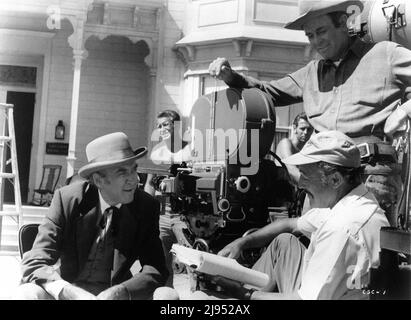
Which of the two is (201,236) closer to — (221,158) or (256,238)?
(221,158)

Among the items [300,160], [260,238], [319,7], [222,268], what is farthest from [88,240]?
[319,7]

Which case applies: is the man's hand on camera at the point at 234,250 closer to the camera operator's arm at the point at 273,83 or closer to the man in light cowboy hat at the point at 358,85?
the man in light cowboy hat at the point at 358,85

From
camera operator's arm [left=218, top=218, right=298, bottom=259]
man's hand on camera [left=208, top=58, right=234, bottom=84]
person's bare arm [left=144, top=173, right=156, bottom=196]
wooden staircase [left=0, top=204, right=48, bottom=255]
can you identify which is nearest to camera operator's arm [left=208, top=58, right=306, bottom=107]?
man's hand on camera [left=208, top=58, right=234, bottom=84]

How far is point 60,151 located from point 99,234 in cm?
621

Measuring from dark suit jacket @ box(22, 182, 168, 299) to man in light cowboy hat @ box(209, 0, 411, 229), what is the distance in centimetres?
86

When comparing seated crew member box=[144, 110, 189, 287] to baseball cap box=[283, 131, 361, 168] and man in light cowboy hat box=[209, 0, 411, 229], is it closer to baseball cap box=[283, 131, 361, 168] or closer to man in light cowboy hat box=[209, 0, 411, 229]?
man in light cowboy hat box=[209, 0, 411, 229]

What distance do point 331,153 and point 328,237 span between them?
1.00 feet

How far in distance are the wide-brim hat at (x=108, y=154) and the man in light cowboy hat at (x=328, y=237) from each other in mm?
545

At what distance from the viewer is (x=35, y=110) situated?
27.3 feet

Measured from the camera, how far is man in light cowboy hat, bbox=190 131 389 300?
5.65ft

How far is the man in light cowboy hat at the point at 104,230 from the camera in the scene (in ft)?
6.74

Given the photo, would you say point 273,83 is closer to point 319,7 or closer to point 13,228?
point 319,7

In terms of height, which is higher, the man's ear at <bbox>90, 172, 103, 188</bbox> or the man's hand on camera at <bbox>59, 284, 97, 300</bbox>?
the man's ear at <bbox>90, 172, 103, 188</bbox>
